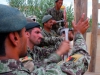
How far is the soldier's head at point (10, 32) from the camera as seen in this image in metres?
1.22

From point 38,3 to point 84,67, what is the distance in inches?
851

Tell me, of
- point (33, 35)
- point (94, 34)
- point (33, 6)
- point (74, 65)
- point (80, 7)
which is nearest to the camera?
point (74, 65)

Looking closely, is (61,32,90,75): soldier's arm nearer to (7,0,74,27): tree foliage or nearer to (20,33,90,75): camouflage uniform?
(20,33,90,75): camouflage uniform

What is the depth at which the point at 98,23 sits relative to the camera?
18.9 feet

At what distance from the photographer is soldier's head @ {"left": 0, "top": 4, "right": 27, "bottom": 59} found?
1224mm

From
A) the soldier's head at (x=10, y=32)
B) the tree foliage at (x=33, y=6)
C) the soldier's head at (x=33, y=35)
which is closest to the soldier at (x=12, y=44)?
the soldier's head at (x=10, y=32)

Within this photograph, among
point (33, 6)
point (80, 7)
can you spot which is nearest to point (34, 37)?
point (80, 7)

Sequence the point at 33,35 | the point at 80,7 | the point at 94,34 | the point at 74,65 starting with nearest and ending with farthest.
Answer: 1. the point at 74,65
2. the point at 80,7
3. the point at 33,35
4. the point at 94,34

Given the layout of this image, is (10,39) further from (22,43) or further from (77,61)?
(77,61)

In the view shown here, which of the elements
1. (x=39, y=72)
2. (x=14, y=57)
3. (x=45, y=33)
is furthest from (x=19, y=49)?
(x=45, y=33)

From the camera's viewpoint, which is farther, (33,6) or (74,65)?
(33,6)

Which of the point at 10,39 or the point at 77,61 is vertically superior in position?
the point at 10,39

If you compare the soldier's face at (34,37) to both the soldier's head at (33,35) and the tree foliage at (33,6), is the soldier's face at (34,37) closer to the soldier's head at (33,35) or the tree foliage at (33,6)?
the soldier's head at (33,35)

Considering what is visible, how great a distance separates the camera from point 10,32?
48.1 inches
